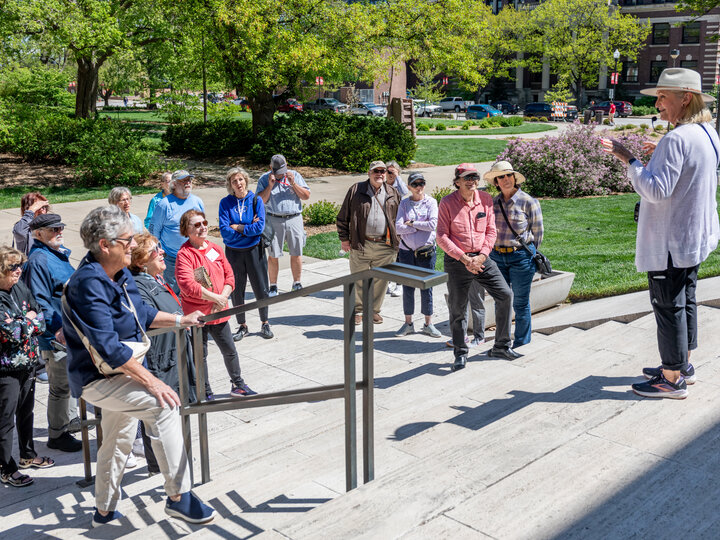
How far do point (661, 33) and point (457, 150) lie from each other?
50.9 meters

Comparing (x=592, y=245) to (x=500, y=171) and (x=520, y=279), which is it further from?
(x=500, y=171)

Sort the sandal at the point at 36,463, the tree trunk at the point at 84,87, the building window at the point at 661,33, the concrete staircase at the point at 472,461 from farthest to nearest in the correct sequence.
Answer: the building window at the point at 661,33
the tree trunk at the point at 84,87
the sandal at the point at 36,463
the concrete staircase at the point at 472,461

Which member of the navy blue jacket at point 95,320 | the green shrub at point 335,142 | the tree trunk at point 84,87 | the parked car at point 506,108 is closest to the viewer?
the navy blue jacket at point 95,320

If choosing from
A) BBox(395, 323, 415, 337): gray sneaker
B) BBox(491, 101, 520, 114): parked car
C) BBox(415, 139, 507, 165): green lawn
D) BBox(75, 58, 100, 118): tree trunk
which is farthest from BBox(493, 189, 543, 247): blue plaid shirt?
BBox(491, 101, 520, 114): parked car

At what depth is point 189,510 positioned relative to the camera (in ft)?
12.7

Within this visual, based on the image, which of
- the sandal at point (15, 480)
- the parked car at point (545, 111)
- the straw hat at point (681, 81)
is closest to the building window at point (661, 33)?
the parked car at point (545, 111)

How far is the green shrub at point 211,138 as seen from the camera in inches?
974

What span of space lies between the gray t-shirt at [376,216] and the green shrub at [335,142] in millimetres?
14097

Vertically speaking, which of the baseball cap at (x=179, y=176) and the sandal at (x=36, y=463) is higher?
the baseball cap at (x=179, y=176)

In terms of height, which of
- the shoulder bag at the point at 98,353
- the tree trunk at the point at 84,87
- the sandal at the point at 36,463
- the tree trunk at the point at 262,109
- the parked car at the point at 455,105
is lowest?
the sandal at the point at 36,463

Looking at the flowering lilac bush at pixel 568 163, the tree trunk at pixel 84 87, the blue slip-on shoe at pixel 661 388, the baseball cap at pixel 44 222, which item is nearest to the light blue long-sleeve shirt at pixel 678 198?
the blue slip-on shoe at pixel 661 388

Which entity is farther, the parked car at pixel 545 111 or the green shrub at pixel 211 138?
the parked car at pixel 545 111

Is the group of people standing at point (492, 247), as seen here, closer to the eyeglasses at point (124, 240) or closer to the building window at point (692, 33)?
the eyeglasses at point (124, 240)

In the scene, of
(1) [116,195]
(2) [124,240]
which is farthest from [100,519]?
(1) [116,195]
